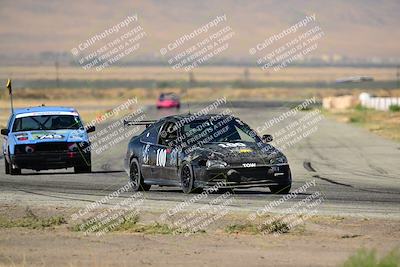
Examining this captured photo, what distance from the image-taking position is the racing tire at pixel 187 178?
17750 mm

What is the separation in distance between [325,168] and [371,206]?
33.9 ft

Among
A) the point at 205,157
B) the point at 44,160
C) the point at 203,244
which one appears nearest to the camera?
the point at 203,244

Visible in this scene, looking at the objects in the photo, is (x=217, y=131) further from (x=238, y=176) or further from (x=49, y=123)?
(x=49, y=123)

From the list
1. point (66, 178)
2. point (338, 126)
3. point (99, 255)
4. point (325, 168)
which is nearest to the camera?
point (99, 255)

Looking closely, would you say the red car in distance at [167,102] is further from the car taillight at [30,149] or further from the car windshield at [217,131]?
the car windshield at [217,131]

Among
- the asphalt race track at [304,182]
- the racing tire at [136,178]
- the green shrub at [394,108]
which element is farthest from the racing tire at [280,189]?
the green shrub at [394,108]

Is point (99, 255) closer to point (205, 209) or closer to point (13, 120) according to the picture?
point (205, 209)

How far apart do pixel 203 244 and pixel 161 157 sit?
6283 mm

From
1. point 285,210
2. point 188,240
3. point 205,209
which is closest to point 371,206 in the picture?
point 285,210

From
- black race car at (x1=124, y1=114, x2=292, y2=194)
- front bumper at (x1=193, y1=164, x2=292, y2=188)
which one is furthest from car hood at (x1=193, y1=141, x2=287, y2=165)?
front bumper at (x1=193, y1=164, x2=292, y2=188)

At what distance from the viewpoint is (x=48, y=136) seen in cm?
2398

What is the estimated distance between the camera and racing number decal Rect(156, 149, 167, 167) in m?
18.6

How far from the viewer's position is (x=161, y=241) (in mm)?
12906

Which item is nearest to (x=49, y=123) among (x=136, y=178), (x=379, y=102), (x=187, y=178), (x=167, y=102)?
(x=136, y=178)
